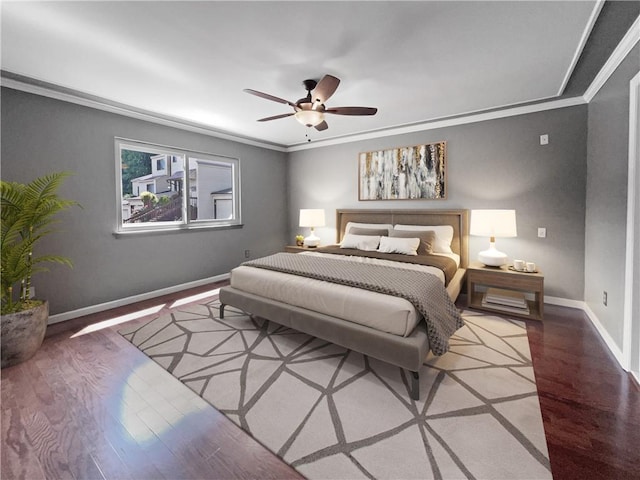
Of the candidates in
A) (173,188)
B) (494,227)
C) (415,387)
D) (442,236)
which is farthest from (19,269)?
(494,227)

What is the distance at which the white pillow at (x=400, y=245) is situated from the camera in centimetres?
362

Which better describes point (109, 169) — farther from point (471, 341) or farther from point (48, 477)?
point (471, 341)

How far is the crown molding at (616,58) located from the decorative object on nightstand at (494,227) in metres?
1.40

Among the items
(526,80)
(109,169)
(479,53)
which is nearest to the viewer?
(479,53)

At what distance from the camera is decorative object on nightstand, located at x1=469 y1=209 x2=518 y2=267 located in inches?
130

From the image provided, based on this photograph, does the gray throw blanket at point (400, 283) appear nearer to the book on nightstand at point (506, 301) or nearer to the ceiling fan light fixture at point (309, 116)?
the book on nightstand at point (506, 301)

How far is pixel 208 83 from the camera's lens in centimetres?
290

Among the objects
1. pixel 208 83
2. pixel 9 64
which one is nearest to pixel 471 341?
pixel 208 83

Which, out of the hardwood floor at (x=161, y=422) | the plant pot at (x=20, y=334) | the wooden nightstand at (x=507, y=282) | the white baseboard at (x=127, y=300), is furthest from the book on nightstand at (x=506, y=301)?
the plant pot at (x=20, y=334)

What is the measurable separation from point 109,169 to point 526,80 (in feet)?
15.6

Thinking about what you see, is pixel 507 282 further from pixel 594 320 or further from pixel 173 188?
pixel 173 188

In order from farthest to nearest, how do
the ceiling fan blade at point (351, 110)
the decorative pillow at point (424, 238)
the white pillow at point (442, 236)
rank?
1. the white pillow at point (442, 236)
2. the decorative pillow at point (424, 238)
3. the ceiling fan blade at point (351, 110)

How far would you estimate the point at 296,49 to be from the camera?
2.30 meters

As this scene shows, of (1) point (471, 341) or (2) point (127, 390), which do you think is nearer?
(2) point (127, 390)
